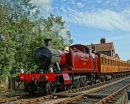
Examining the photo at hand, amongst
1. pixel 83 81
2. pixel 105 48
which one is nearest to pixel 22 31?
pixel 83 81

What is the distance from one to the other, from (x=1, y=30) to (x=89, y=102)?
1383 centimetres

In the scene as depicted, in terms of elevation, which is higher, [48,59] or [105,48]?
[105,48]

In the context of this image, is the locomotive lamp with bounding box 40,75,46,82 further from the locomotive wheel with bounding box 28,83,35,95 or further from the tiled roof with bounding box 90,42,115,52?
the tiled roof with bounding box 90,42,115,52

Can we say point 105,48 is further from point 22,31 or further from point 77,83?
point 77,83

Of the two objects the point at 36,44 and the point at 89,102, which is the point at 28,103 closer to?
the point at 89,102

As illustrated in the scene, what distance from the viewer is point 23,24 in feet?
93.0

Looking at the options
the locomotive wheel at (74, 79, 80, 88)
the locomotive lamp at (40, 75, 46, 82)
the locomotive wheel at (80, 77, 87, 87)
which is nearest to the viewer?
the locomotive lamp at (40, 75, 46, 82)

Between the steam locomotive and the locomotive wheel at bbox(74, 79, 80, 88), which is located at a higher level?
the steam locomotive

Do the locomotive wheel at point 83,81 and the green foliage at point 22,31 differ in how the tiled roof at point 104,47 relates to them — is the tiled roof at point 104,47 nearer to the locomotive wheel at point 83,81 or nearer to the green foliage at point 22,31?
the green foliage at point 22,31

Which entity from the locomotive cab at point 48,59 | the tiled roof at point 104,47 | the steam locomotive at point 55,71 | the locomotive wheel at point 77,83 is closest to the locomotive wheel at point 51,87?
the steam locomotive at point 55,71

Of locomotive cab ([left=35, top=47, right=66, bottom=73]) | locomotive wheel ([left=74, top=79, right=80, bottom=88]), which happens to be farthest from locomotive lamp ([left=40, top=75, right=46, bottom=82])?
locomotive wheel ([left=74, top=79, right=80, bottom=88])

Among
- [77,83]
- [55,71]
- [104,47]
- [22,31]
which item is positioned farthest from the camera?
[104,47]

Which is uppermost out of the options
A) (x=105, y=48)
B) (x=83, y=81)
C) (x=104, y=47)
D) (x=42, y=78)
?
(x=104, y=47)

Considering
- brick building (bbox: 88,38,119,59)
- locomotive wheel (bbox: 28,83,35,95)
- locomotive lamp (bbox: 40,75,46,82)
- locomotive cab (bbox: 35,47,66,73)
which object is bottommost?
locomotive wheel (bbox: 28,83,35,95)
